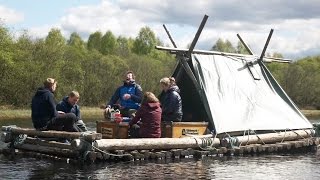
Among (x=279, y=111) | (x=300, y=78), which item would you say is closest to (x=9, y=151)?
(x=279, y=111)

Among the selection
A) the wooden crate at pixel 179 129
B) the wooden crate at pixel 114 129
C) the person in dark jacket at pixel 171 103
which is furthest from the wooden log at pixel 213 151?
the wooden crate at pixel 114 129

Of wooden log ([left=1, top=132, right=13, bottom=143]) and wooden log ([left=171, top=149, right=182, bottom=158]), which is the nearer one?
wooden log ([left=171, top=149, right=182, bottom=158])

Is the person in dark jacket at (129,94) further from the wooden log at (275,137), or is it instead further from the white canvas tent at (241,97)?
the wooden log at (275,137)

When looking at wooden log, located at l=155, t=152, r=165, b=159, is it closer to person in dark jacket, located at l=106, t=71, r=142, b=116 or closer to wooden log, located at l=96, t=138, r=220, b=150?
wooden log, located at l=96, t=138, r=220, b=150

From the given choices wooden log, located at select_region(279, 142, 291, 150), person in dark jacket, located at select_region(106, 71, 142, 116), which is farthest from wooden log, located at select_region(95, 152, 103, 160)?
wooden log, located at select_region(279, 142, 291, 150)

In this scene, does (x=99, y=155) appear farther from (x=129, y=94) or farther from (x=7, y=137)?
(x=7, y=137)

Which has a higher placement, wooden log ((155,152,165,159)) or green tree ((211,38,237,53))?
green tree ((211,38,237,53))

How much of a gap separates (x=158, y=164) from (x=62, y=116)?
297 centimetres

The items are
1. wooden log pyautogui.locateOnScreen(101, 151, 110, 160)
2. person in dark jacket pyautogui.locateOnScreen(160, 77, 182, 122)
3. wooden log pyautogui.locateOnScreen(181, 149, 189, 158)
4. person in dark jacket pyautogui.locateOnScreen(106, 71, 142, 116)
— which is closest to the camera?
wooden log pyautogui.locateOnScreen(101, 151, 110, 160)

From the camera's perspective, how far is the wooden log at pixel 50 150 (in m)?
15.9

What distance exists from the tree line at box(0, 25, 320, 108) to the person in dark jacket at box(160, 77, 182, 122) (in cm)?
3853

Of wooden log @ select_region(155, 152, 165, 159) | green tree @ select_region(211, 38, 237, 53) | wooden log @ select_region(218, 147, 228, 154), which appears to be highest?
green tree @ select_region(211, 38, 237, 53)

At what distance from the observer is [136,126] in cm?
1753

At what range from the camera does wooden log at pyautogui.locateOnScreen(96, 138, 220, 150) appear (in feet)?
52.0
